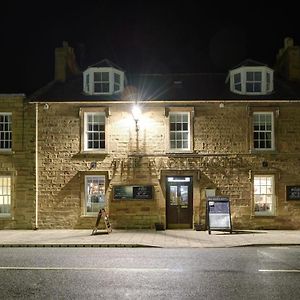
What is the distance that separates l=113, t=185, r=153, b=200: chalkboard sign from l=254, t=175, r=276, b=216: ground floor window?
4967 millimetres

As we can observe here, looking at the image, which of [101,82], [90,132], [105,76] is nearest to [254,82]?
[105,76]

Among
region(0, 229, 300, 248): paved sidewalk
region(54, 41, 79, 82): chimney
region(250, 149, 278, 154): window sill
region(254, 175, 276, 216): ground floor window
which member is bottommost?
region(0, 229, 300, 248): paved sidewalk

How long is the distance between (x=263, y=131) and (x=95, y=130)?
313 inches

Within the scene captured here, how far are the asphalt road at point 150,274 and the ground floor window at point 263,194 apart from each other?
665 cm

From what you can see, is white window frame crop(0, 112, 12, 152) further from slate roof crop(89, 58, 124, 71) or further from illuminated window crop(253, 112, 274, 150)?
illuminated window crop(253, 112, 274, 150)

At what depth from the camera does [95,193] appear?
22297 mm

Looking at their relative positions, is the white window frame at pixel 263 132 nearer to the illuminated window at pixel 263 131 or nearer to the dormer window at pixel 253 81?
the illuminated window at pixel 263 131

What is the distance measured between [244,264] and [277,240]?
5746mm

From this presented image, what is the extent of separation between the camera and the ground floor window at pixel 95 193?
2227 cm

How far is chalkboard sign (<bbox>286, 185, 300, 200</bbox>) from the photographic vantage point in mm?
21859

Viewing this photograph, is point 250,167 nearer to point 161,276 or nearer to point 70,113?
point 70,113

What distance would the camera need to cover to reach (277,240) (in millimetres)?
17719

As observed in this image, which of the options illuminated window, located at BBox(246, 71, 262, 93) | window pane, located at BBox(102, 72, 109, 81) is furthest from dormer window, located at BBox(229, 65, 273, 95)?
window pane, located at BBox(102, 72, 109, 81)

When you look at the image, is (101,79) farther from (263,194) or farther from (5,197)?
(263,194)
